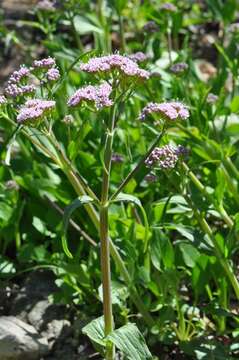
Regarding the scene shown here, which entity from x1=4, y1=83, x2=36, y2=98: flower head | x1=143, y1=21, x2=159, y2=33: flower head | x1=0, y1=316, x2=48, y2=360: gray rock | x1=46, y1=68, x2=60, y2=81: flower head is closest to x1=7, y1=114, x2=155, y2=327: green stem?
x1=4, y1=83, x2=36, y2=98: flower head

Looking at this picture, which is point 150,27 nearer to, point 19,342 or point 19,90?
point 19,90

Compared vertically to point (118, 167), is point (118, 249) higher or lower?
lower

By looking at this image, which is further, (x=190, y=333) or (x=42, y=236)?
(x=42, y=236)

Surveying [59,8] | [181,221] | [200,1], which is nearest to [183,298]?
[181,221]

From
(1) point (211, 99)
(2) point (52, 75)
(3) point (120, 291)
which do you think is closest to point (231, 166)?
(1) point (211, 99)

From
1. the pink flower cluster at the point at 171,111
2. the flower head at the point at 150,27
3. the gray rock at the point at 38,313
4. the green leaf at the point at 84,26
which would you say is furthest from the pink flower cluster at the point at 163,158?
the green leaf at the point at 84,26

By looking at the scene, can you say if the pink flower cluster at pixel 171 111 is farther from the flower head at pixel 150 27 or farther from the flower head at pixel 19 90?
the flower head at pixel 150 27

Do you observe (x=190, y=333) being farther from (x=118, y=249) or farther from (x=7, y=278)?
(x=7, y=278)
